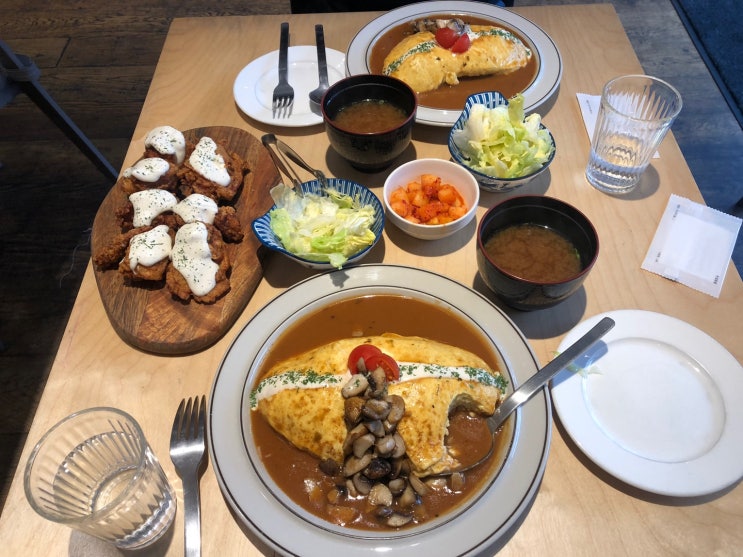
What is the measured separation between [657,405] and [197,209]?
232 centimetres

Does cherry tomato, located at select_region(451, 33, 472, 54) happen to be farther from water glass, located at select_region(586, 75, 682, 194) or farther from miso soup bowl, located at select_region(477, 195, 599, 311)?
miso soup bowl, located at select_region(477, 195, 599, 311)

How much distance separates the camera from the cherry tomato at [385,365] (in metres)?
1.92

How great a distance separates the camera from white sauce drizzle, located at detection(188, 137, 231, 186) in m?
2.68

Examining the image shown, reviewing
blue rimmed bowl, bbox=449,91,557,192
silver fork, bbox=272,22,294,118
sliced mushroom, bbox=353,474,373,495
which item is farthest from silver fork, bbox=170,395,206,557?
silver fork, bbox=272,22,294,118

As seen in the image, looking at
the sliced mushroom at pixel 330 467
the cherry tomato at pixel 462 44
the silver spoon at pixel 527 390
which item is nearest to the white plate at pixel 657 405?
the silver spoon at pixel 527 390

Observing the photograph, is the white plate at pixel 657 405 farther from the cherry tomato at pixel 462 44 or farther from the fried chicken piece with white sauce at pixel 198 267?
the cherry tomato at pixel 462 44

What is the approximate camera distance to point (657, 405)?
1.94 m

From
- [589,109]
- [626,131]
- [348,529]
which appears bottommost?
[348,529]

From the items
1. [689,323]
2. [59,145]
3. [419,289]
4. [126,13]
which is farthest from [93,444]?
[126,13]

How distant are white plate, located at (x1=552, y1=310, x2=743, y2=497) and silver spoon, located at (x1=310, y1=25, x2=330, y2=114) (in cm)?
219

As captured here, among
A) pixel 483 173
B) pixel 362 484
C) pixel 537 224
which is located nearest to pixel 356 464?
pixel 362 484

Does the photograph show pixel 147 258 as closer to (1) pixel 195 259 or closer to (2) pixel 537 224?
(1) pixel 195 259

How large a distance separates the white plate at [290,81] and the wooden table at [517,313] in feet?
0.31

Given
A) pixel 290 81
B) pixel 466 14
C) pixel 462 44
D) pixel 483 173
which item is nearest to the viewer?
pixel 483 173
